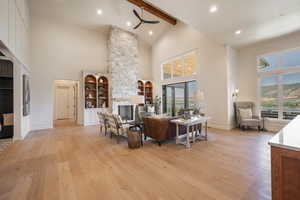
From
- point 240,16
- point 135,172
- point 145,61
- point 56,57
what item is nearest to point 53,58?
point 56,57

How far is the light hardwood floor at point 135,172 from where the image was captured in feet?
6.21

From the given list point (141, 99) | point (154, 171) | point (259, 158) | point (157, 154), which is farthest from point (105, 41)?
point (259, 158)

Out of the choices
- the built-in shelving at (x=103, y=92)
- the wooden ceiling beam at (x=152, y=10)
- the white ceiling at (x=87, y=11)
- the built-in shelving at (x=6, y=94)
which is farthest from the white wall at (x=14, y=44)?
the wooden ceiling beam at (x=152, y=10)

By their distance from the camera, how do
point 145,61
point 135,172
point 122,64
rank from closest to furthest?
point 135,172
point 122,64
point 145,61

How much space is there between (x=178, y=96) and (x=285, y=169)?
23.0ft

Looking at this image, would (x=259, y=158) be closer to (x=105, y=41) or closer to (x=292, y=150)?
(x=292, y=150)

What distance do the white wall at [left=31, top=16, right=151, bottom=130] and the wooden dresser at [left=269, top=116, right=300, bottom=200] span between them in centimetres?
760

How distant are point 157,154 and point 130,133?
0.91m

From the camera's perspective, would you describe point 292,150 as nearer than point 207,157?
Yes

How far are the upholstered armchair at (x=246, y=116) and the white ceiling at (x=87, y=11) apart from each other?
5785mm

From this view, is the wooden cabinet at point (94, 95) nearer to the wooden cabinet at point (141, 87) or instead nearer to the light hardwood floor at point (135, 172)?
the wooden cabinet at point (141, 87)

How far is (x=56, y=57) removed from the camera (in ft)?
22.0

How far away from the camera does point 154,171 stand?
248 centimetres

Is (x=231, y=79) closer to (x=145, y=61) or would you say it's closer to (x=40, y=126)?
(x=145, y=61)
